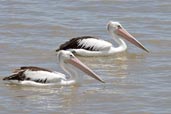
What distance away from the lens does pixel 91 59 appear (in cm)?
1312

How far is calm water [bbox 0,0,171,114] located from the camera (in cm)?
1021

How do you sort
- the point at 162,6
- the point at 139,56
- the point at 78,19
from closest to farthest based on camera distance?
the point at 139,56
the point at 78,19
the point at 162,6

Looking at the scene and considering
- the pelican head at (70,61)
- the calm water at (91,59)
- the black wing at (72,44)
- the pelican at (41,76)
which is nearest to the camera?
the calm water at (91,59)

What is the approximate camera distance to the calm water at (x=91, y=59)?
10211mm

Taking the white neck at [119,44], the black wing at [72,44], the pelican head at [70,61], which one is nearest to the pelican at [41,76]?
the pelican head at [70,61]

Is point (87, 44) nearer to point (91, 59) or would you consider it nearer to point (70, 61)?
point (91, 59)

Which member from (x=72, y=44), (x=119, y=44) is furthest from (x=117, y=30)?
(x=72, y=44)

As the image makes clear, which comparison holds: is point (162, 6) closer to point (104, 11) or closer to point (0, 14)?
point (104, 11)

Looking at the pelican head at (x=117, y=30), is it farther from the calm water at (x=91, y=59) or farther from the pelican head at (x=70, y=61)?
the pelican head at (x=70, y=61)

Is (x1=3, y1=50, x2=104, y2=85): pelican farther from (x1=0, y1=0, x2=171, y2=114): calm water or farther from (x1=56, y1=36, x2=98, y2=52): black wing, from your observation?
(x1=56, y1=36, x2=98, y2=52): black wing

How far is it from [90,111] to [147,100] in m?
0.85

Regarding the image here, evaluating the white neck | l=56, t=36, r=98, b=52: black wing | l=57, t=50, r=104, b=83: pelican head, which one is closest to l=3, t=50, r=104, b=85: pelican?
l=57, t=50, r=104, b=83: pelican head

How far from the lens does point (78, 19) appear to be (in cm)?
1523

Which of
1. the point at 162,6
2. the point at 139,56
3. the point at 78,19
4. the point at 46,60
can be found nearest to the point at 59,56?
the point at 46,60
